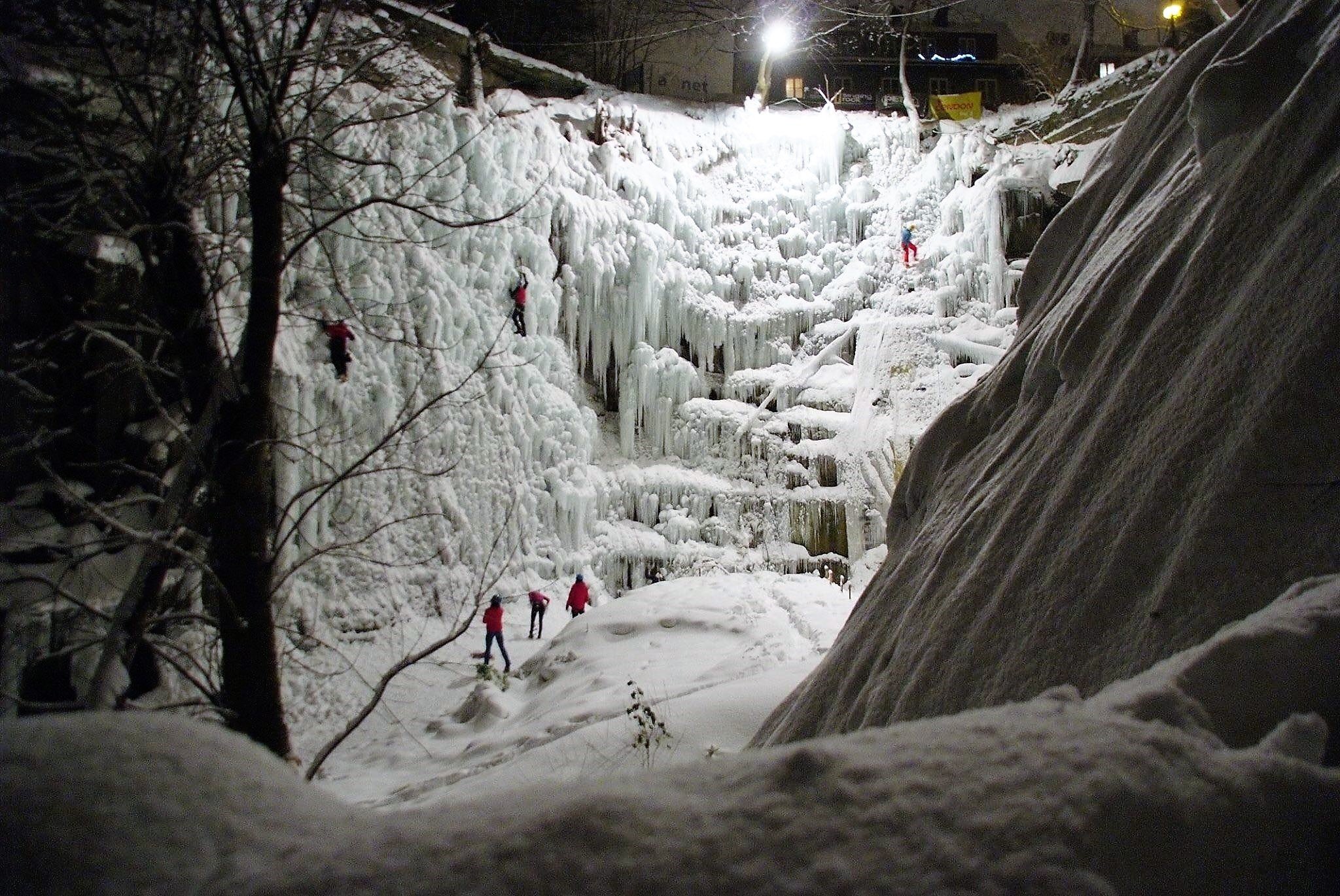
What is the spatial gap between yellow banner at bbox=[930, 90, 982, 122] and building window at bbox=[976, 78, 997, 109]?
7.79 meters

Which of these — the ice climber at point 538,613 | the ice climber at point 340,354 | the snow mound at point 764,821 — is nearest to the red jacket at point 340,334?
the ice climber at point 340,354

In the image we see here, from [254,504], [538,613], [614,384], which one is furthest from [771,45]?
[254,504]

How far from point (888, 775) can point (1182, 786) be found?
33 centimetres

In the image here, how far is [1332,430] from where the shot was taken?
4.69ft

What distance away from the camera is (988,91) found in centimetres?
2552

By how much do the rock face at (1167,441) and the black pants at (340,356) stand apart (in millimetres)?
8903

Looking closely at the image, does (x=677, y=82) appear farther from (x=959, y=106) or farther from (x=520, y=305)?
(x=520, y=305)

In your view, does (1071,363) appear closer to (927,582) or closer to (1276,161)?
(1276,161)

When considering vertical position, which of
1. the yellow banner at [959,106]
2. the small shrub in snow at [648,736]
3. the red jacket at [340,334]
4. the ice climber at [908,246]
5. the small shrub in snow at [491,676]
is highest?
the yellow banner at [959,106]

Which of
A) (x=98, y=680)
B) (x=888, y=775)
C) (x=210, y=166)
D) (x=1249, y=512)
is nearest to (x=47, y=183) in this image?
(x=210, y=166)

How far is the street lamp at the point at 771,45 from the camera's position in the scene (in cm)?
1970

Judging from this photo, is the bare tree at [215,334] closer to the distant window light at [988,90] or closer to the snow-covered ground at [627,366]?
the snow-covered ground at [627,366]

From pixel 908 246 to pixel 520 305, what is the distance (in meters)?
9.36

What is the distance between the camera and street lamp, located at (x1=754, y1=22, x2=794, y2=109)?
64.6 ft
